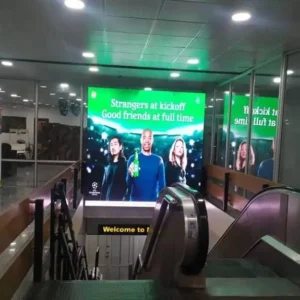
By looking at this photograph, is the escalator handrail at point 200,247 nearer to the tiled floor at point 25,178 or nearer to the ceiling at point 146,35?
the ceiling at point 146,35

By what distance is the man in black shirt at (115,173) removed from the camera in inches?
392

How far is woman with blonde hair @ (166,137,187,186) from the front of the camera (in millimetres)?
10203

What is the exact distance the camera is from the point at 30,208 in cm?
305

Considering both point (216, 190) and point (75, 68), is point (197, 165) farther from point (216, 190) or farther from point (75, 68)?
point (75, 68)

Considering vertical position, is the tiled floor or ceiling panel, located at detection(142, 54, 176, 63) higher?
ceiling panel, located at detection(142, 54, 176, 63)

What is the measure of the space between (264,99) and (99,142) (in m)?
4.57

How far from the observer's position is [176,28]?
5219 mm

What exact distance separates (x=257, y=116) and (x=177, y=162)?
2.92m

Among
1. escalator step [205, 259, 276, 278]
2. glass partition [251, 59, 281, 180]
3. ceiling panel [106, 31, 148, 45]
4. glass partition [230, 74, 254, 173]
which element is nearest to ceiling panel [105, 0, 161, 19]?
ceiling panel [106, 31, 148, 45]

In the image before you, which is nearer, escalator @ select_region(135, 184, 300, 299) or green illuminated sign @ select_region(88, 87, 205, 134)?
escalator @ select_region(135, 184, 300, 299)

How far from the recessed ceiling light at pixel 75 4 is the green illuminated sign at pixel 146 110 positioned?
534 cm

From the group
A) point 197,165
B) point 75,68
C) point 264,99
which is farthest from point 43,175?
point 264,99

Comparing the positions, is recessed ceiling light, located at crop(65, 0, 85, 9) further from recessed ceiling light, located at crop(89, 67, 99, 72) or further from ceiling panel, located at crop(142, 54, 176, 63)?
recessed ceiling light, located at crop(89, 67, 99, 72)

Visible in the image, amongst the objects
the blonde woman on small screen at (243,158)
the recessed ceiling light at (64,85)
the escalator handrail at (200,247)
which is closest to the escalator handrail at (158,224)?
the escalator handrail at (200,247)
